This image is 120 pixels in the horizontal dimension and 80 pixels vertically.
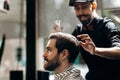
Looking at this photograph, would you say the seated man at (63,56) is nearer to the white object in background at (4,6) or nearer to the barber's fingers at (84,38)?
the barber's fingers at (84,38)

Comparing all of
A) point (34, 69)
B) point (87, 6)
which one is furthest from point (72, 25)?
point (34, 69)

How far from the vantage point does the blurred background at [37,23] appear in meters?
1.38

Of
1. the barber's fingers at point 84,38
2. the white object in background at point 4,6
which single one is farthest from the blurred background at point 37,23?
the barber's fingers at point 84,38

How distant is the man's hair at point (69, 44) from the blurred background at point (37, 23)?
33 millimetres

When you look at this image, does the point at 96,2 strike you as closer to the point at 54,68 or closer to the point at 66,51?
the point at 66,51

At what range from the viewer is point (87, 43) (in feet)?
→ 4.33

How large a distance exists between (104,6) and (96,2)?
5 cm

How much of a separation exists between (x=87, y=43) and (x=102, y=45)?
9cm

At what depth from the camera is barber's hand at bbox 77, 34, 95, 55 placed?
130 cm

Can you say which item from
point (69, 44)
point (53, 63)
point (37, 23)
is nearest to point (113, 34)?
point (69, 44)

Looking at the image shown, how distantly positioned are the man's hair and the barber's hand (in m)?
0.03

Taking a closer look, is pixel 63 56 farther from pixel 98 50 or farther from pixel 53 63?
pixel 98 50

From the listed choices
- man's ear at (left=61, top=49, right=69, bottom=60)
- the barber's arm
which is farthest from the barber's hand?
man's ear at (left=61, top=49, right=69, bottom=60)

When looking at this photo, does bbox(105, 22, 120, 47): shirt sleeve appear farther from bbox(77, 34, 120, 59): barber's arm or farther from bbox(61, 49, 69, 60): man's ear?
bbox(61, 49, 69, 60): man's ear
